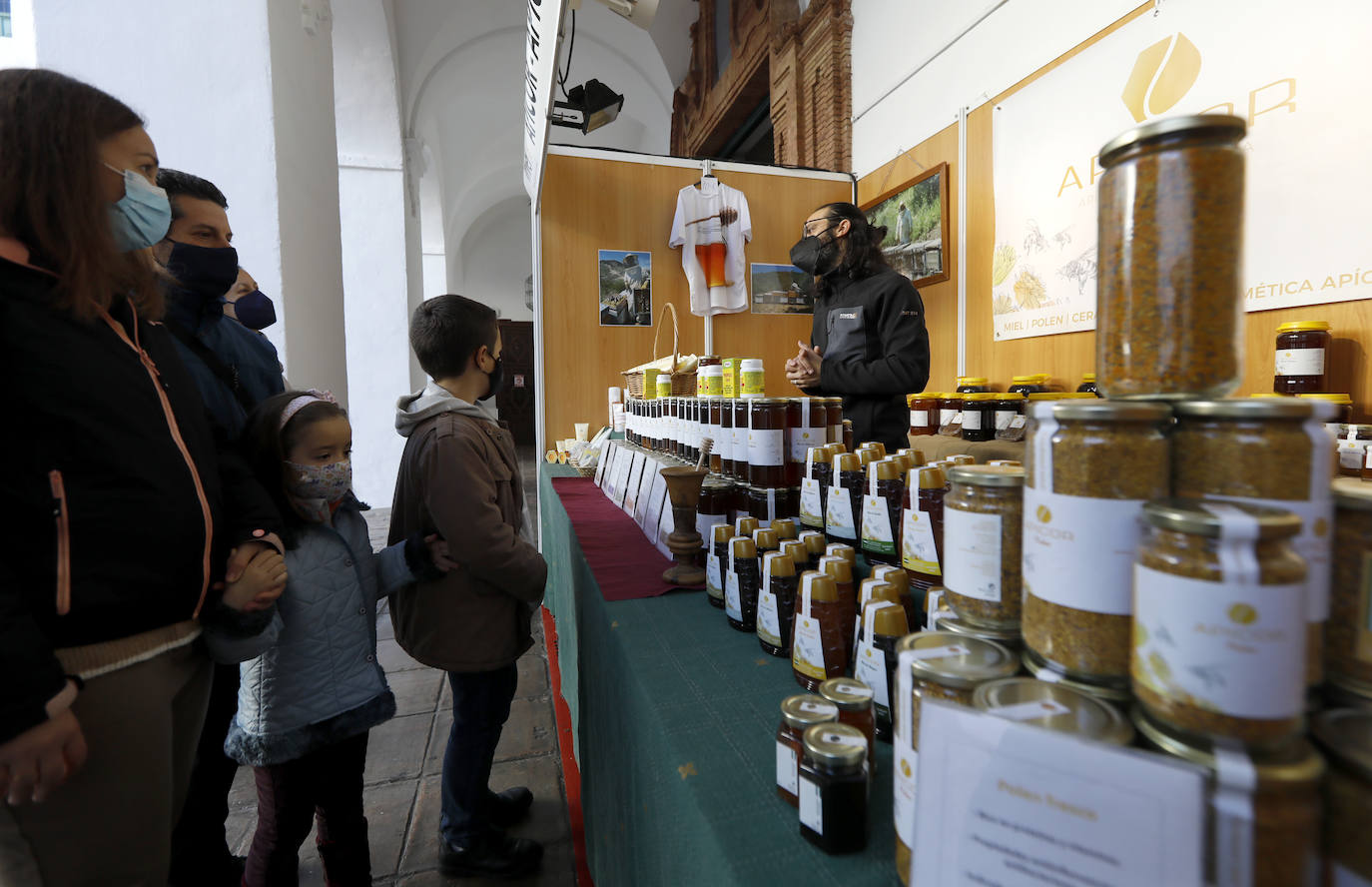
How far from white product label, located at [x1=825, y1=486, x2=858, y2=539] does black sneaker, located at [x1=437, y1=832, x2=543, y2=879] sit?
1.42 m

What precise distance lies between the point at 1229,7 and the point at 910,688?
3.35 m

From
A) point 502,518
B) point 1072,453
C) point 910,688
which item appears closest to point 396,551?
point 502,518

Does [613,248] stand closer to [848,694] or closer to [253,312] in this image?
[253,312]

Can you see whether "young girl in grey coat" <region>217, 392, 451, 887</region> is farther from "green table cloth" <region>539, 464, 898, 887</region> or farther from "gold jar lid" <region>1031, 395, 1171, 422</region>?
"gold jar lid" <region>1031, 395, 1171, 422</region>

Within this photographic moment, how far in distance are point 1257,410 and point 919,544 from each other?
1.76 feet

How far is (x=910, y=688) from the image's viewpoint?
502mm

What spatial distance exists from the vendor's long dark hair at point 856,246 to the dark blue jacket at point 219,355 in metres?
1.97

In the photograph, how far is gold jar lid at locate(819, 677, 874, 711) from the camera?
65cm

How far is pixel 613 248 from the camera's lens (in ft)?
14.6

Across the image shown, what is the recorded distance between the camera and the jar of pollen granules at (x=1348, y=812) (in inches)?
12.7

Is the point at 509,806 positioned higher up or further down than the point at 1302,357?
further down

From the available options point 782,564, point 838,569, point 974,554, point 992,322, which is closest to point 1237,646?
point 974,554

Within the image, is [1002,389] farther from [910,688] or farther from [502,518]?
[910,688]

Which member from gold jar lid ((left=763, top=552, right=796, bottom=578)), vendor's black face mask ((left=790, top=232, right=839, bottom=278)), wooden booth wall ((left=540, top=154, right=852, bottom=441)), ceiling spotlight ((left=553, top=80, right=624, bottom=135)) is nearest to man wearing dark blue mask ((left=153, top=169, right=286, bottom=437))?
gold jar lid ((left=763, top=552, right=796, bottom=578))
